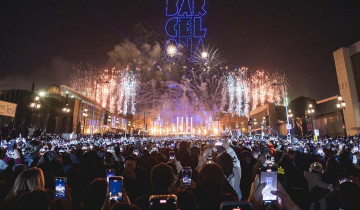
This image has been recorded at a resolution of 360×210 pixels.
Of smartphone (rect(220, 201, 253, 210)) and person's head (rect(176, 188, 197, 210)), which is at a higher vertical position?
smartphone (rect(220, 201, 253, 210))

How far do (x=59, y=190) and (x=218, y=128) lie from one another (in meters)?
116

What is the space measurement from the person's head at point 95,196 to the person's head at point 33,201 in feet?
1.95

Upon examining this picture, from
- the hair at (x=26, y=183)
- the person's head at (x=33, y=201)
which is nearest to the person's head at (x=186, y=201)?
the person's head at (x=33, y=201)

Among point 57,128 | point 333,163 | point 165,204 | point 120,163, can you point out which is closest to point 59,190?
point 165,204

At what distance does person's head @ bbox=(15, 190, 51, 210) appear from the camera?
7.78 feet

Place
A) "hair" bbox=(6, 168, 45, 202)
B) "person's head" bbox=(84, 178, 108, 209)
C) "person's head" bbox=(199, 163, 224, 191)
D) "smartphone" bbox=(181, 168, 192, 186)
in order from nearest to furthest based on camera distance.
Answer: "person's head" bbox=(84, 178, 108, 209) < "hair" bbox=(6, 168, 45, 202) < "person's head" bbox=(199, 163, 224, 191) < "smartphone" bbox=(181, 168, 192, 186)

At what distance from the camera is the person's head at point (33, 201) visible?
7.78ft

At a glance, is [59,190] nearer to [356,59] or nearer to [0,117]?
[0,117]

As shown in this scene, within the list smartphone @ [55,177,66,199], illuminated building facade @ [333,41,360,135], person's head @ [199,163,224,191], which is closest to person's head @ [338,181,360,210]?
person's head @ [199,163,224,191]

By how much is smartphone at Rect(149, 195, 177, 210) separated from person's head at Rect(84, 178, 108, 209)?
3.88 ft

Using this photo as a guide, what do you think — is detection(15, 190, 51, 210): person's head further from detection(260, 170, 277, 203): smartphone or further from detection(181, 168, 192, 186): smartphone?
detection(260, 170, 277, 203): smartphone

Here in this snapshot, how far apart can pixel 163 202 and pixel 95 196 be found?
51.7 inches

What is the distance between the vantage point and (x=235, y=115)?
11031 centimetres

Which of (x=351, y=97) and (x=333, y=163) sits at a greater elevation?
(x=351, y=97)
